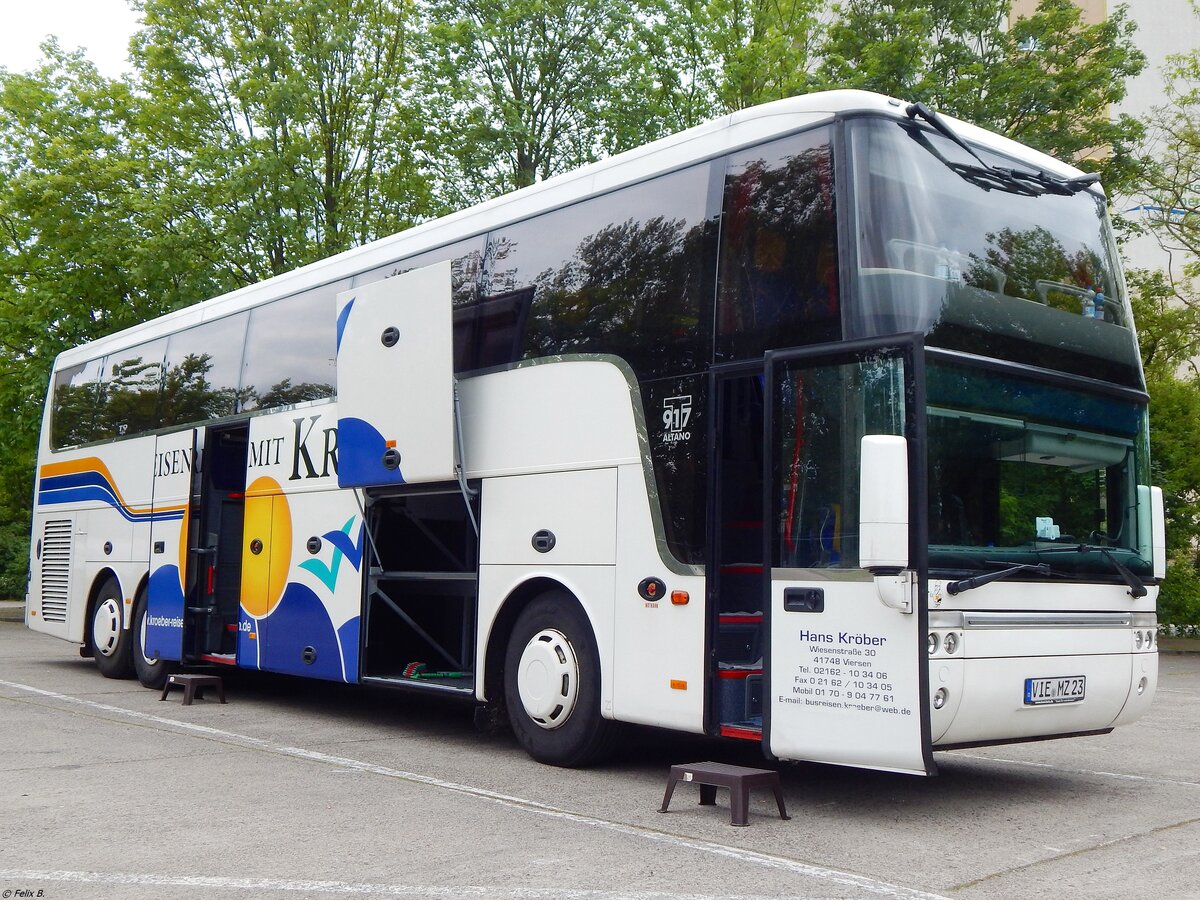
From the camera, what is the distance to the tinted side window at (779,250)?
668 cm

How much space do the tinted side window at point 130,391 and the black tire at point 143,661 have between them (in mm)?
1914

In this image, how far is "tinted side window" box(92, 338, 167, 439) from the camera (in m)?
13.7

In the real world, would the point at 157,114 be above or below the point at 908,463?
above

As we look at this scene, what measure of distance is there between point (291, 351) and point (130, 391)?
387cm

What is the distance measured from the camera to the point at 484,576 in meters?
8.81

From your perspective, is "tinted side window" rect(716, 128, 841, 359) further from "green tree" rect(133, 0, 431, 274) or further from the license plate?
"green tree" rect(133, 0, 431, 274)

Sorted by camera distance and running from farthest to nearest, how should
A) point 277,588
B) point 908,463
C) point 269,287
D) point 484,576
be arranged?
point 269,287 → point 277,588 → point 484,576 → point 908,463

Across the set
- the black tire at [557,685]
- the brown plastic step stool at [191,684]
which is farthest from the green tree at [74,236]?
the black tire at [557,685]

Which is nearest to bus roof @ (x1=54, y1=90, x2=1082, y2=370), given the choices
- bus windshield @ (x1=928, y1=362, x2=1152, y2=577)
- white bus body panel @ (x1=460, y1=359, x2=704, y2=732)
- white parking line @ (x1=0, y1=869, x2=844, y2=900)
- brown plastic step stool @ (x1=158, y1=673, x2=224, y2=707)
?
white bus body panel @ (x1=460, y1=359, x2=704, y2=732)

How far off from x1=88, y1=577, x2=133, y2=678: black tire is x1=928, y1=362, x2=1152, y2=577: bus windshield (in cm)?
1017

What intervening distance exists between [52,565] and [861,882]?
1265cm

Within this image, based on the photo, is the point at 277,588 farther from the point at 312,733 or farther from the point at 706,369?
the point at 706,369

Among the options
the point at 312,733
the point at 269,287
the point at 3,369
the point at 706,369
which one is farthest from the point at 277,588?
the point at 3,369

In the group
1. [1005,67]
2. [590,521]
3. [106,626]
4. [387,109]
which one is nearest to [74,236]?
[387,109]
